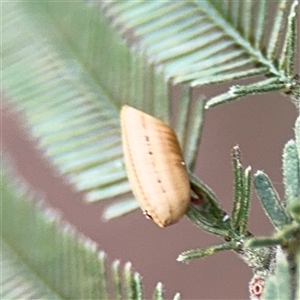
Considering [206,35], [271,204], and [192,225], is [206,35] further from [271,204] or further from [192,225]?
[192,225]

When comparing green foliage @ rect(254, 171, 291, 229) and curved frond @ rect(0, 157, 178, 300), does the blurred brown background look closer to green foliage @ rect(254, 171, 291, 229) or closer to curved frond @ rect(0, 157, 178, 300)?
curved frond @ rect(0, 157, 178, 300)

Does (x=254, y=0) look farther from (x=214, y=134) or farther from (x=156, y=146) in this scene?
(x=214, y=134)

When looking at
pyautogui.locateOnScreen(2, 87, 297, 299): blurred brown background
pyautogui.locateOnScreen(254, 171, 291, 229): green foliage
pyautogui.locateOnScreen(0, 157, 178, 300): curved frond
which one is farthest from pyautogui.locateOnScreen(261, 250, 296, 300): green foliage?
pyautogui.locateOnScreen(2, 87, 297, 299): blurred brown background

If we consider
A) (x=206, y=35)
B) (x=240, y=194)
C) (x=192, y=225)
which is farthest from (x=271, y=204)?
(x=192, y=225)

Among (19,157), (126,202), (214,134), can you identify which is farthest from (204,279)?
(126,202)

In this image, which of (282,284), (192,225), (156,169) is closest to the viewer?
(282,284)

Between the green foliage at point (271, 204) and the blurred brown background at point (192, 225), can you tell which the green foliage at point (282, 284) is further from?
the blurred brown background at point (192, 225)
